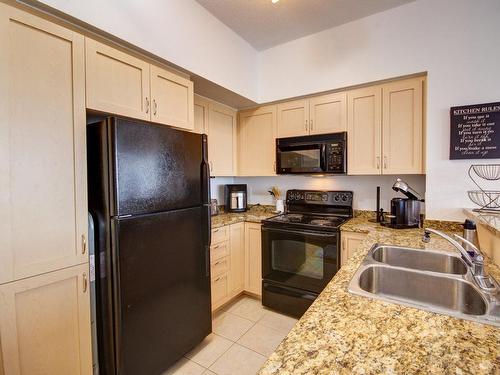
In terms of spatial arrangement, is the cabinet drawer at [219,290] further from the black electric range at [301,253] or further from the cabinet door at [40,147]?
the cabinet door at [40,147]

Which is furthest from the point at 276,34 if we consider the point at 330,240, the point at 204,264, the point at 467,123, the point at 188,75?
the point at 204,264

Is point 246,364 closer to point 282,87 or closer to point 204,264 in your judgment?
point 204,264

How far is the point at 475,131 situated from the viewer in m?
1.83

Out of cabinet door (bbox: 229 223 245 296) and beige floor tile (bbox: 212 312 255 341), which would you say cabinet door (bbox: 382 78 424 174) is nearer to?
cabinet door (bbox: 229 223 245 296)

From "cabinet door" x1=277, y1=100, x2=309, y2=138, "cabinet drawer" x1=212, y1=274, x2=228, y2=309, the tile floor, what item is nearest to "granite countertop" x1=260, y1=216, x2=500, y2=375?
the tile floor

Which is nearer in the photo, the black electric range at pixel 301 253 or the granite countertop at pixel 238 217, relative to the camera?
the black electric range at pixel 301 253

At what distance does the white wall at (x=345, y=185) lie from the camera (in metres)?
2.48

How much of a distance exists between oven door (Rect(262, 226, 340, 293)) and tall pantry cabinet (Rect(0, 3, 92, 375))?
1567 mm

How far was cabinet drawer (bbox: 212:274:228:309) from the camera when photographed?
233cm

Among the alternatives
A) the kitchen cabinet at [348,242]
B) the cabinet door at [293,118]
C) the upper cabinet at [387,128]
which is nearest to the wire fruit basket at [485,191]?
the upper cabinet at [387,128]

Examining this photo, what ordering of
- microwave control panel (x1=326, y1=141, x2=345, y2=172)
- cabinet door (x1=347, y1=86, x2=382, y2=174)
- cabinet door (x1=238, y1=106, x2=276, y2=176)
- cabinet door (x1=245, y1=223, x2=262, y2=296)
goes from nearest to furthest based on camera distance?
cabinet door (x1=347, y1=86, x2=382, y2=174), microwave control panel (x1=326, y1=141, x2=345, y2=172), cabinet door (x1=245, y1=223, x2=262, y2=296), cabinet door (x1=238, y1=106, x2=276, y2=176)

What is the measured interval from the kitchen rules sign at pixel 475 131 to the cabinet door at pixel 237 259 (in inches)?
76.5

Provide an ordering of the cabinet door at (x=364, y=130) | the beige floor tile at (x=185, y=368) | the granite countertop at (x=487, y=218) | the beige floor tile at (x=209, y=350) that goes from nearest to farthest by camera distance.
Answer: the granite countertop at (x=487, y=218) → the beige floor tile at (x=185, y=368) → the beige floor tile at (x=209, y=350) → the cabinet door at (x=364, y=130)

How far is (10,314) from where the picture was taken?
1102 mm
